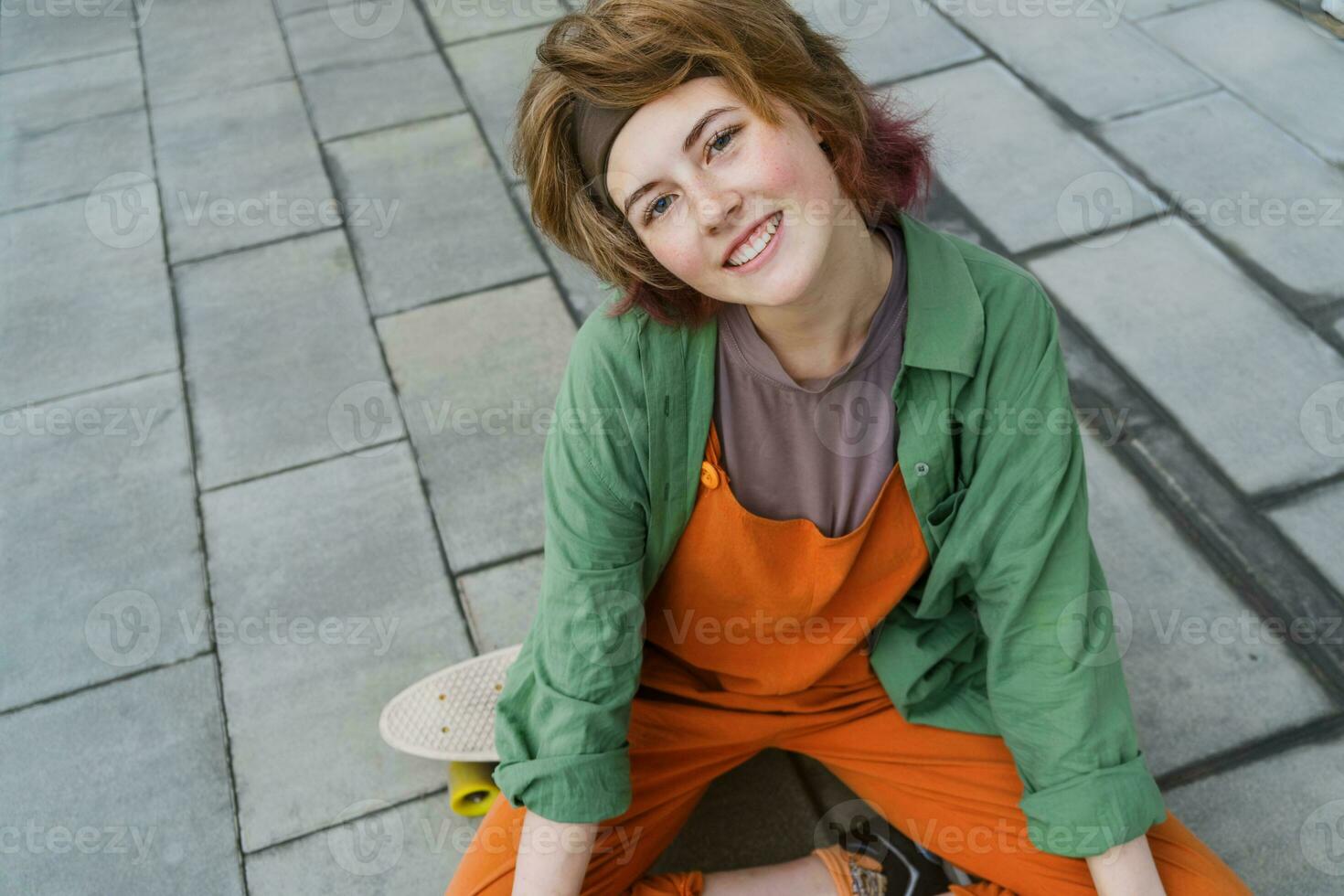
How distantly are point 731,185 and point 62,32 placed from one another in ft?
12.0

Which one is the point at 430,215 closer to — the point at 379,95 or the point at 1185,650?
the point at 379,95

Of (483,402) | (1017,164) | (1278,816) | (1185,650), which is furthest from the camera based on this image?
(1017,164)

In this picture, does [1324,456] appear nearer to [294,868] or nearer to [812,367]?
[812,367]

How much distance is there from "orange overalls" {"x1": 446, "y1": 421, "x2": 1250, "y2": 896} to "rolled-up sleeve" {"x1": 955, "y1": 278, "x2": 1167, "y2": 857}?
9 cm

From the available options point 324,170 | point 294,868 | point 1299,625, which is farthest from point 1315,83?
point 294,868

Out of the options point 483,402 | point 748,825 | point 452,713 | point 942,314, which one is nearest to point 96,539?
point 483,402

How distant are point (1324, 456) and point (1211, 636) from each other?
1.66ft

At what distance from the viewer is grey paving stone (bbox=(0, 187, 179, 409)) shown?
9.23 ft

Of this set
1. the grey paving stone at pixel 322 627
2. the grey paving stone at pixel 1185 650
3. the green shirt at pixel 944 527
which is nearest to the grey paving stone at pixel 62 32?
the grey paving stone at pixel 322 627

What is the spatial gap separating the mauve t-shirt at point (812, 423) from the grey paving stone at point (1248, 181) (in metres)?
1.59

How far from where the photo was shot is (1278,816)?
1830 mm

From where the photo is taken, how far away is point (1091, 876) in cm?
150

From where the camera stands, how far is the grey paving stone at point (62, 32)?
3.95 meters

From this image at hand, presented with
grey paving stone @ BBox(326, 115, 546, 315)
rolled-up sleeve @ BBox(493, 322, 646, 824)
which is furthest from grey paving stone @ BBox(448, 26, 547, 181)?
rolled-up sleeve @ BBox(493, 322, 646, 824)
